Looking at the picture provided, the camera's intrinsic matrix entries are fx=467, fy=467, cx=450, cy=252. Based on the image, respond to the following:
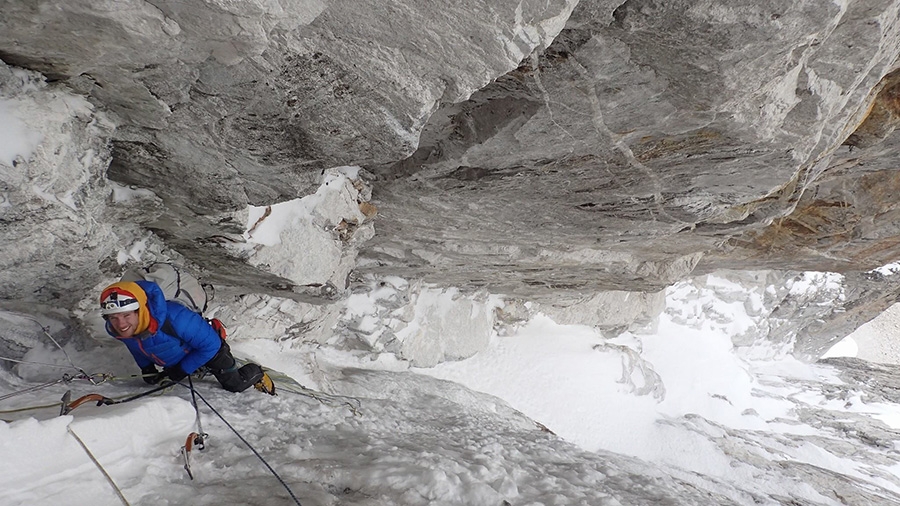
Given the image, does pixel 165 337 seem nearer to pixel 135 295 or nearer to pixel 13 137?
pixel 135 295

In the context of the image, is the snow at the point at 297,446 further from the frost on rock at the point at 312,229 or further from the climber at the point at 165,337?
the frost on rock at the point at 312,229

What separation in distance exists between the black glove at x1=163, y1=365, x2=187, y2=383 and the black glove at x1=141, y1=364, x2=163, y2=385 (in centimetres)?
14

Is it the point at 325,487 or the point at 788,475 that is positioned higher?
the point at 788,475

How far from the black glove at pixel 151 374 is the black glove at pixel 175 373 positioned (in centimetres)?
14

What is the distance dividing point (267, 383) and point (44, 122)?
270 centimetres

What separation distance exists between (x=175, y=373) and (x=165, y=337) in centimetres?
48

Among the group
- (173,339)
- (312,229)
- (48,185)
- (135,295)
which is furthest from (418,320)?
(48,185)

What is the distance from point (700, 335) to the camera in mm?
16938

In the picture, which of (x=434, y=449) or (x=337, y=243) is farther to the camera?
(x=337, y=243)

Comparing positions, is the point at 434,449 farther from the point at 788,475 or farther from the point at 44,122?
the point at 788,475

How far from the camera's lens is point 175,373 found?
3963 mm

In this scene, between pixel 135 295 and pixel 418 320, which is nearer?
pixel 135 295

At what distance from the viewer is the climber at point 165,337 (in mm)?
3281

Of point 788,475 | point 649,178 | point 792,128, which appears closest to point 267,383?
point 649,178
